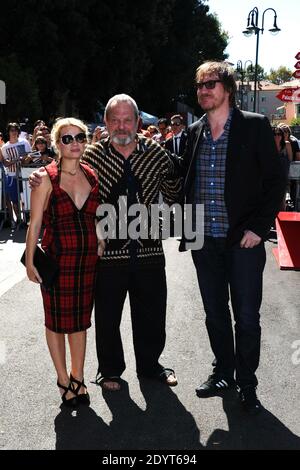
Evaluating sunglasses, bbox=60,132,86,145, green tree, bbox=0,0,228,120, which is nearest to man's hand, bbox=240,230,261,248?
sunglasses, bbox=60,132,86,145

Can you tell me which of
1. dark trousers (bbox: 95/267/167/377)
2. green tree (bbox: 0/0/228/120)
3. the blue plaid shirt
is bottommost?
dark trousers (bbox: 95/267/167/377)

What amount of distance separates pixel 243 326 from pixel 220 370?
1.46 ft

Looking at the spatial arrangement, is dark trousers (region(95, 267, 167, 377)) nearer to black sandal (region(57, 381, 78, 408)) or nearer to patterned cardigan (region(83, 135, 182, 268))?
patterned cardigan (region(83, 135, 182, 268))

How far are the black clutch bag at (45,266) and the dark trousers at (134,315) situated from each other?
43 cm

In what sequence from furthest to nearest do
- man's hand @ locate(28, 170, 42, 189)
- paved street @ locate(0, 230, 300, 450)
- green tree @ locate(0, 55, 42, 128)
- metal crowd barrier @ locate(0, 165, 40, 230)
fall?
1. green tree @ locate(0, 55, 42, 128)
2. metal crowd barrier @ locate(0, 165, 40, 230)
3. man's hand @ locate(28, 170, 42, 189)
4. paved street @ locate(0, 230, 300, 450)

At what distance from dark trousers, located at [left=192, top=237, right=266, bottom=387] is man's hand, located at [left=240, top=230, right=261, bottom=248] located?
57 mm

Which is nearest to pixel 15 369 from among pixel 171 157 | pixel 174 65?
pixel 171 157

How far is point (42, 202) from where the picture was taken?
363 cm

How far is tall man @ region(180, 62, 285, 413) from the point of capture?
3748 millimetres

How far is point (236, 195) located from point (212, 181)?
0.62 feet

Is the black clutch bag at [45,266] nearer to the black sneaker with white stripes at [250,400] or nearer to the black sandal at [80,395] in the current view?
the black sandal at [80,395]

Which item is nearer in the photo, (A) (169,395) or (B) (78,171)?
(B) (78,171)

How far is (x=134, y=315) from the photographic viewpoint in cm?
429
